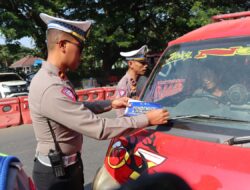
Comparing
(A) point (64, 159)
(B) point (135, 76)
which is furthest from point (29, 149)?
(A) point (64, 159)

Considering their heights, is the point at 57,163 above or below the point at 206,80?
below

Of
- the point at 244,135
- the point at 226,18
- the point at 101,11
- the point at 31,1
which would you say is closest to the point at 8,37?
the point at 31,1

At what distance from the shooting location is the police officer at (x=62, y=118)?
2242 mm

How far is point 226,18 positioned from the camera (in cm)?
346

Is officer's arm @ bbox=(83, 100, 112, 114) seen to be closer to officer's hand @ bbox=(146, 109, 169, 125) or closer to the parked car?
the parked car

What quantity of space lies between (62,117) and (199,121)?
0.93 m

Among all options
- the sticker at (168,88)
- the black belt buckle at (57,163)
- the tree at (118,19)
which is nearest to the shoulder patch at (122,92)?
the sticker at (168,88)

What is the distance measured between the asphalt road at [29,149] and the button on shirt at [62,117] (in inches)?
101

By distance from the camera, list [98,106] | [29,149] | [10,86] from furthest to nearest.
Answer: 1. [10,86]
2. [29,149]
3. [98,106]

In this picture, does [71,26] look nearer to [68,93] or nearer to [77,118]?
[68,93]

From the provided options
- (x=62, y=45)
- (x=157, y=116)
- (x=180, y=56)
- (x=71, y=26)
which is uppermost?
(x=71, y=26)

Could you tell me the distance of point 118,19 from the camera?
23.4m

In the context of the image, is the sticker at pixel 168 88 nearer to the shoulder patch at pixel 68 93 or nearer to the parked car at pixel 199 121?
the parked car at pixel 199 121

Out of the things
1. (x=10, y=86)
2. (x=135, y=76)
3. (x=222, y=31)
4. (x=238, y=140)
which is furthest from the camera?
(x=10, y=86)
